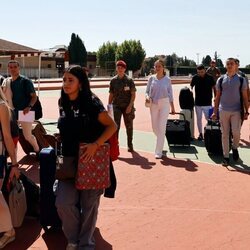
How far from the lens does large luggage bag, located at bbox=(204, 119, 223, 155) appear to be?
26.9ft

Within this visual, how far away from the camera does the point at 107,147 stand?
358cm

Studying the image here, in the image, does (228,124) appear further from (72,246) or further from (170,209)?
(72,246)

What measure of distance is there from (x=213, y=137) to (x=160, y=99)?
131cm

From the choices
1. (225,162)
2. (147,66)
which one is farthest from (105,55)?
(225,162)

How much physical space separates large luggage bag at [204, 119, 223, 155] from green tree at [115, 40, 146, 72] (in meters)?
77.1

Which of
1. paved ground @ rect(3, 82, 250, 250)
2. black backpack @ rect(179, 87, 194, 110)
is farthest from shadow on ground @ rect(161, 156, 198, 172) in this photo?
black backpack @ rect(179, 87, 194, 110)

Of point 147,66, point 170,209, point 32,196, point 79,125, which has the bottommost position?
point 170,209

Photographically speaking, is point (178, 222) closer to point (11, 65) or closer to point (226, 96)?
point (226, 96)

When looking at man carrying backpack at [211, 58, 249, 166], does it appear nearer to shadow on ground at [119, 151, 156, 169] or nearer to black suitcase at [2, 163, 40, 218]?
shadow on ground at [119, 151, 156, 169]

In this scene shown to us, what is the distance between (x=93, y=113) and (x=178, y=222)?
6.34 ft

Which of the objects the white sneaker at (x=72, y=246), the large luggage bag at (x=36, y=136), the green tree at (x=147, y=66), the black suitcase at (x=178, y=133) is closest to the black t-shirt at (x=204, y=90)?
the black suitcase at (x=178, y=133)

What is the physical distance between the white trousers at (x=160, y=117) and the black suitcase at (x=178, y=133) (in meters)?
0.77

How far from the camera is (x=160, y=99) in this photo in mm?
8047

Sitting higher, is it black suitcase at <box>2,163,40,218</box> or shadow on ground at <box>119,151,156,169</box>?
black suitcase at <box>2,163,40,218</box>
